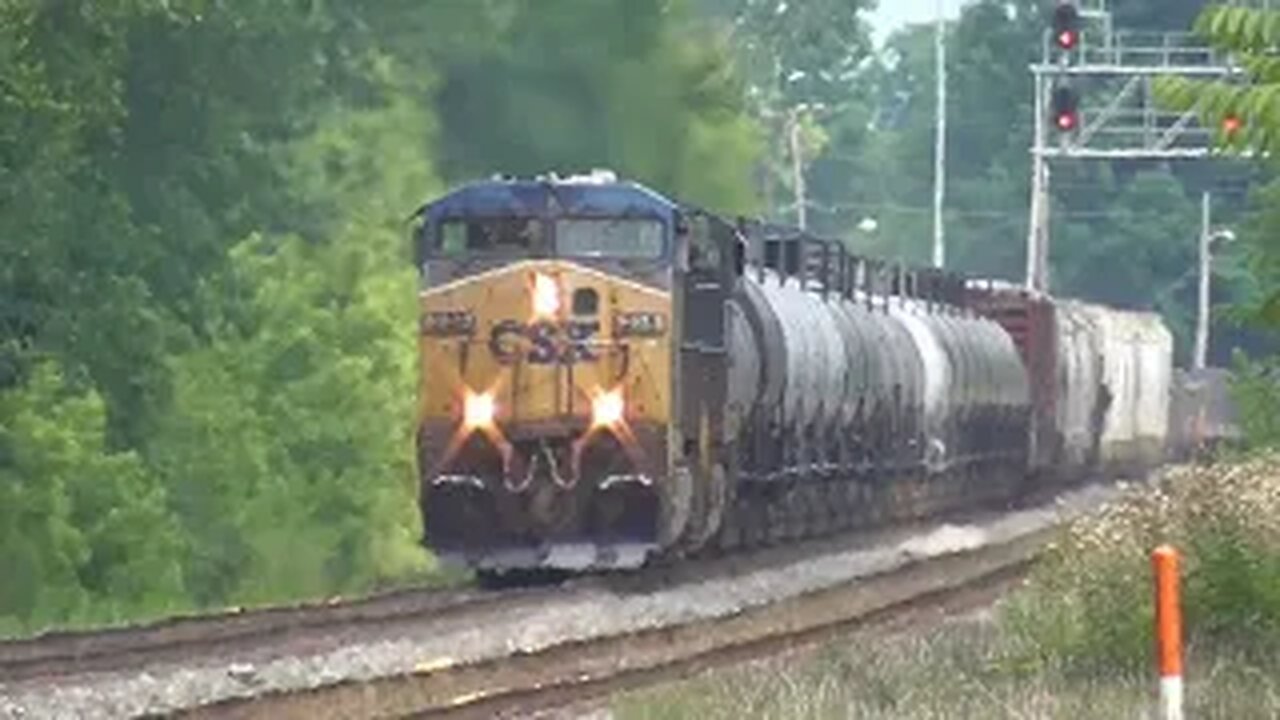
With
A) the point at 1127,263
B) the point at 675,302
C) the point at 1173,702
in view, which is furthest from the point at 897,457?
the point at 1127,263

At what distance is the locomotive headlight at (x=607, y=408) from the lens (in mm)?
28844

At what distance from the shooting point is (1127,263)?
103 metres

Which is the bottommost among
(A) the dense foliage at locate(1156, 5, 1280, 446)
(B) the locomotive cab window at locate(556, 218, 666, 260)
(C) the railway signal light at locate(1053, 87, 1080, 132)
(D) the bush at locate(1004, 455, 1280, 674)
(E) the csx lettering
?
(D) the bush at locate(1004, 455, 1280, 674)

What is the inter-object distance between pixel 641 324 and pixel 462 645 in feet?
20.5

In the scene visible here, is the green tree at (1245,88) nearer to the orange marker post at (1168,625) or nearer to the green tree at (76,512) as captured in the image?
the orange marker post at (1168,625)

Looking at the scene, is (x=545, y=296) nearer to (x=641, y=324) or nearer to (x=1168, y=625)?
(x=641, y=324)

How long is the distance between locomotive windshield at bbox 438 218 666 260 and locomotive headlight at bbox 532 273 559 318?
1.14 ft

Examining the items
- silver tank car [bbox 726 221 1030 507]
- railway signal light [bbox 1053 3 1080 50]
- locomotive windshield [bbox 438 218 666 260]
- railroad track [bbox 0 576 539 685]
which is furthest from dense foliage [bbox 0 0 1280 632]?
railway signal light [bbox 1053 3 1080 50]

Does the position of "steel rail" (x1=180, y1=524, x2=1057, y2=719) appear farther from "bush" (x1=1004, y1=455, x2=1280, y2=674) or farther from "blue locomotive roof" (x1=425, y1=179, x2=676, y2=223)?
"blue locomotive roof" (x1=425, y1=179, x2=676, y2=223)

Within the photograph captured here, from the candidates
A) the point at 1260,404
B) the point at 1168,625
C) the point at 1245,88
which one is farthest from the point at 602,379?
the point at 1168,625

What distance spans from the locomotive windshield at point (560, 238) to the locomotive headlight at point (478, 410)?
49.1 inches

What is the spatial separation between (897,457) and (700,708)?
24630 mm

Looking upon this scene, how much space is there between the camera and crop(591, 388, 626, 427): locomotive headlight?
2884 centimetres

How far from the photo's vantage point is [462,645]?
2311cm
